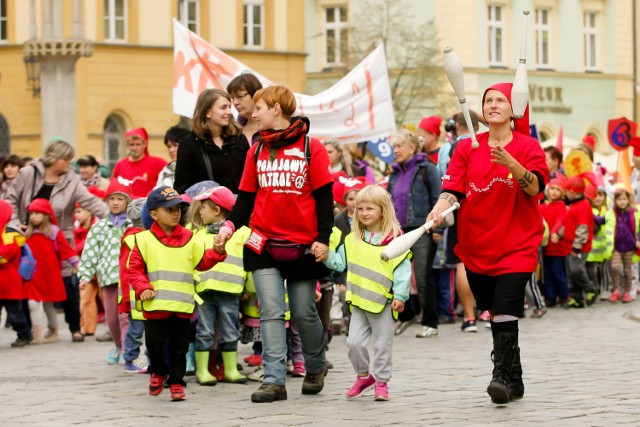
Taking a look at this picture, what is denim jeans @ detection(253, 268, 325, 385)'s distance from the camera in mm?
10664

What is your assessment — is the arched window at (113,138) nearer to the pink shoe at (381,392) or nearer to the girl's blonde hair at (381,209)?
the girl's blonde hair at (381,209)

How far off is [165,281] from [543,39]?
55.3m

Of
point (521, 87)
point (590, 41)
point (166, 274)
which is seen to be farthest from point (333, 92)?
point (590, 41)

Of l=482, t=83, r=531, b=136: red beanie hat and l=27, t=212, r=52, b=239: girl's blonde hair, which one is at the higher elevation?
l=482, t=83, r=531, b=136: red beanie hat

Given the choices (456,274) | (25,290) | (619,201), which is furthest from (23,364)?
(619,201)

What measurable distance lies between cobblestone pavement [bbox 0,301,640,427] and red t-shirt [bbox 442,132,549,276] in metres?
0.87

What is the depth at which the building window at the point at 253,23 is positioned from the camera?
182 ft

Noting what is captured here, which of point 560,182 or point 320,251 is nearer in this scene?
point 320,251

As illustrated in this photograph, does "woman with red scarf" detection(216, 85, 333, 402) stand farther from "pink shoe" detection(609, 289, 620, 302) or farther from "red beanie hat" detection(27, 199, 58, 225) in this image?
"pink shoe" detection(609, 289, 620, 302)

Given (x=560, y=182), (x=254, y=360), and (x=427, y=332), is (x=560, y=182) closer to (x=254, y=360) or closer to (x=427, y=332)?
(x=427, y=332)

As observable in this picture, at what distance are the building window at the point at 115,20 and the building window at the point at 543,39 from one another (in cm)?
1848

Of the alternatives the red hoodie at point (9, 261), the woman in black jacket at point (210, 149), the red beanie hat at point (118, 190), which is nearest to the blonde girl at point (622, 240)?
the red hoodie at point (9, 261)

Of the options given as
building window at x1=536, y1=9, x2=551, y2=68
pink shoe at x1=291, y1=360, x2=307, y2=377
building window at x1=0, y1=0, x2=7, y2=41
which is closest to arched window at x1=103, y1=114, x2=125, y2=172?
building window at x1=0, y1=0, x2=7, y2=41

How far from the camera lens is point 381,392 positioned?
10539mm
